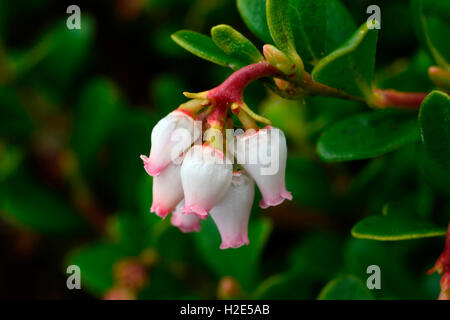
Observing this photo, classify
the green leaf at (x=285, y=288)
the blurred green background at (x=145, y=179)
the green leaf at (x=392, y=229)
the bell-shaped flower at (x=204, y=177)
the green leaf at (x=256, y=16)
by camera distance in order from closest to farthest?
the bell-shaped flower at (x=204, y=177) → the green leaf at (x=392, y=229) → the green leaf at (x=256, y=16) → the green leaf at (x=285, y=288) → the blurred green background at (x=145, y=179)

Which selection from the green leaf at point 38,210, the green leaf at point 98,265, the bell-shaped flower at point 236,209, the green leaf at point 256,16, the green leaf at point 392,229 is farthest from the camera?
the green leaf at point 38,210

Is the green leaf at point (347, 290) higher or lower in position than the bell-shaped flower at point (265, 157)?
lower

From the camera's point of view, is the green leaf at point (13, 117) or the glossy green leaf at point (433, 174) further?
the green leaf at point (13, 117)

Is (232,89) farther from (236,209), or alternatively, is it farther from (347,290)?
(347,290)

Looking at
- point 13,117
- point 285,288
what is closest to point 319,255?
point 285,288

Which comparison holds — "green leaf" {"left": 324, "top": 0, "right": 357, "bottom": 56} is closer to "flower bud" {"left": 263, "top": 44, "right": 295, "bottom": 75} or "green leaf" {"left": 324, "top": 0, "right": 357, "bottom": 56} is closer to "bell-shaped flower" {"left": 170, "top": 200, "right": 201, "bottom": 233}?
"flower bud" {"left": 263, "top": 44, "right": 295, "bottom": 75}

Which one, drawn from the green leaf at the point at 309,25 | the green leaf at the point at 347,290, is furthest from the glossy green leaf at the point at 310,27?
the green leaf at the point at 347,290

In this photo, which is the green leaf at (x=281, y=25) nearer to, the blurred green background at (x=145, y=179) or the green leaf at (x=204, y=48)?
the green leaf at (x=204, y=48)
